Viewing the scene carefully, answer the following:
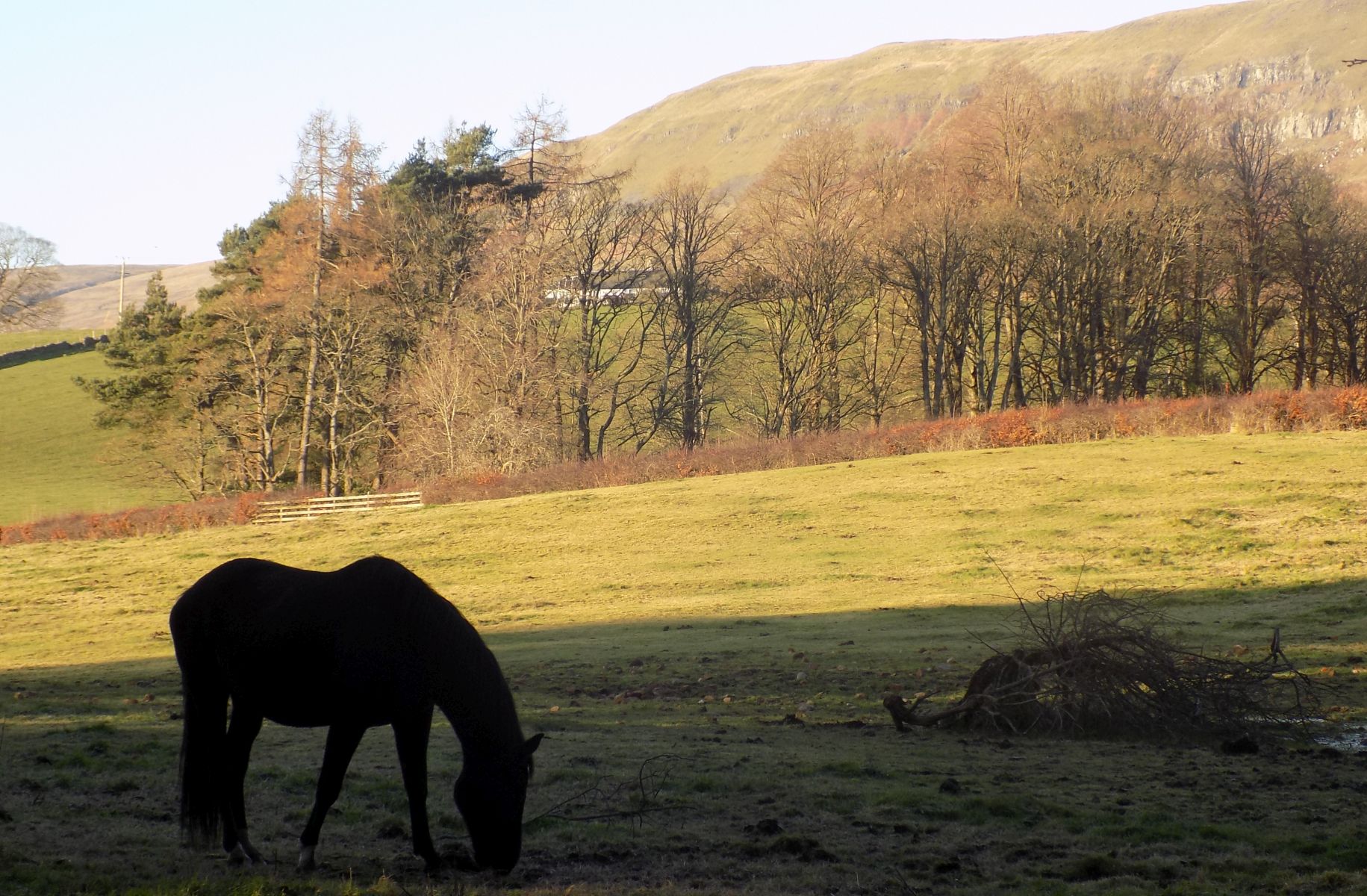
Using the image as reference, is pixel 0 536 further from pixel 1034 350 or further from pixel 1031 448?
pixel 1034 350

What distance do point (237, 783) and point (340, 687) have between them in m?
1.08

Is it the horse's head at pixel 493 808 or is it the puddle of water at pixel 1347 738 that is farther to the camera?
the puddle of water at pixel 1347 738

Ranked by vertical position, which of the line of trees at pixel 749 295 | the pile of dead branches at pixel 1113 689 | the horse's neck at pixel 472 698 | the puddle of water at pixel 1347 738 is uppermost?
the line of trees at pixel 749 295

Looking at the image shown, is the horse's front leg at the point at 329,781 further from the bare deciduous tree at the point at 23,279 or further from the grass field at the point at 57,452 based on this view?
the bare deciduous tree at the point at 23,279

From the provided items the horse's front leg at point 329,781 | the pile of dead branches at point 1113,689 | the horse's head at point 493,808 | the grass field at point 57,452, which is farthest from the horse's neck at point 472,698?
the grass field at point 57,452

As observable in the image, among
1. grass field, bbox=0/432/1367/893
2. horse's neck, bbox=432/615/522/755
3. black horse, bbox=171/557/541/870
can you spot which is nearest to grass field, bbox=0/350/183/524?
grass field, bbox=0/432/1367/893

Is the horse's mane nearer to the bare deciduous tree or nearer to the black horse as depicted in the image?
the black horse

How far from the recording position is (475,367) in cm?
4994

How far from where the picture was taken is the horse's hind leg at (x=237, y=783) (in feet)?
22.8

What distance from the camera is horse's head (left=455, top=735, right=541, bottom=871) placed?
6562 mm

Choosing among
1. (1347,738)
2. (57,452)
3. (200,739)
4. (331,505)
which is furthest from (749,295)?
(200,739)

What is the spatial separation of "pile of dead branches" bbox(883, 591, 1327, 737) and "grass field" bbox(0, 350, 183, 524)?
49.3 m

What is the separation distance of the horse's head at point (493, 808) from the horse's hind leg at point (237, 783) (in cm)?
145

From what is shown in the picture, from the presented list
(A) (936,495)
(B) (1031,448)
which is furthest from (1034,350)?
(A) (936,495)
